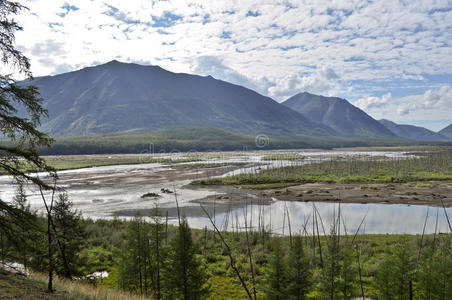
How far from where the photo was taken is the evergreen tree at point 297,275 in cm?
1421

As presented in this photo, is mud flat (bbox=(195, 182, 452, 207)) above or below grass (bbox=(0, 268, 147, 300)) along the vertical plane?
below

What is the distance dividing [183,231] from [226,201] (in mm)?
Answer: 35625

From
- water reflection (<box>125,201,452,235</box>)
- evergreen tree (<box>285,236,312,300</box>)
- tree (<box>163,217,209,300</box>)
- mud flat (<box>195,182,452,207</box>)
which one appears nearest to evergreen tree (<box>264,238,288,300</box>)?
evergreen tree (<box>285,236,312,300</box>)

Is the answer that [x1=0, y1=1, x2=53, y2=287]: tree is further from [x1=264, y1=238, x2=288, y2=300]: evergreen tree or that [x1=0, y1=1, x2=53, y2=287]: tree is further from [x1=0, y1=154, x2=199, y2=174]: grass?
[x1=0, y1=154, x2=199, y2=174]: grass

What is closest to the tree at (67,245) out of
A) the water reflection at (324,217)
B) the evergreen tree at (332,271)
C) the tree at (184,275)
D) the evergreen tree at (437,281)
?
the tree at (184,275)

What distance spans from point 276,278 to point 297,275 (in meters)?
1.06

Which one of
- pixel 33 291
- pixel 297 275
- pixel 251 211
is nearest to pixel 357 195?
pixel 251 211

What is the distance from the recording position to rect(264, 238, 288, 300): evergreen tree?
14156 millimetres

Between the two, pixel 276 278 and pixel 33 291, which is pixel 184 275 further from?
pixel 33 291

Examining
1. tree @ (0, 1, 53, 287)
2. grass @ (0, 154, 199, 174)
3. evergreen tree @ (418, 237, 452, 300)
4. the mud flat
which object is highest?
tree @ (0, 1, 53, 287)

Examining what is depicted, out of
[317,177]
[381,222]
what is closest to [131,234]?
[381,222]

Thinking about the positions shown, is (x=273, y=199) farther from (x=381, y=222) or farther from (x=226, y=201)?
(x=381, y=222)

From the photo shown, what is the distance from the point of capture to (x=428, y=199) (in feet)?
159

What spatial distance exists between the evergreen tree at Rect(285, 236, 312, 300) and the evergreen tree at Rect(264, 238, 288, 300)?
222 millimetres
